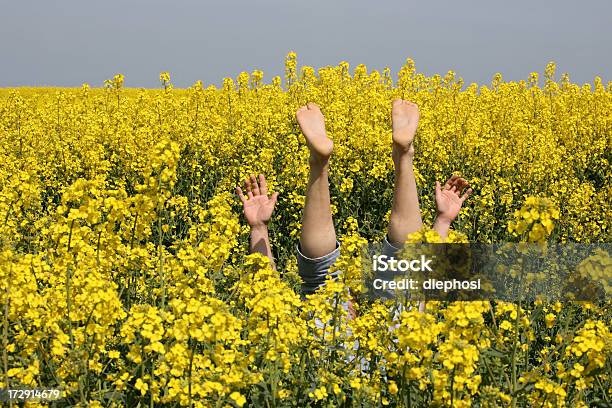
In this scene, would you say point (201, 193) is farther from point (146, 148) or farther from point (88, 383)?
point (88, 383)

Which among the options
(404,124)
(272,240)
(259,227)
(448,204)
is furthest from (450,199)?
(272,240)

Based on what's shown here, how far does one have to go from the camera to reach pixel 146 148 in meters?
6.73

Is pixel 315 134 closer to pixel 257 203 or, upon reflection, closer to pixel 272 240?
pixel 257 203

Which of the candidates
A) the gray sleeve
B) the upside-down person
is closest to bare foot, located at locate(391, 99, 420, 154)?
the upside-down person

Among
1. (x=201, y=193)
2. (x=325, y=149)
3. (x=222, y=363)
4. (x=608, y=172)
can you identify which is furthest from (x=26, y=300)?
(x=608, y=172)

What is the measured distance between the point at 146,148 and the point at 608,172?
5164 mm

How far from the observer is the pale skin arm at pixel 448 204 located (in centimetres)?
416

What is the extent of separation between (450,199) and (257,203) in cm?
133

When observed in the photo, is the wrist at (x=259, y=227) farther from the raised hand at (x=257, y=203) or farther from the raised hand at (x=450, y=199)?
the raised hand at (x=450, y=199)

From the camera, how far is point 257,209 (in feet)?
14.4

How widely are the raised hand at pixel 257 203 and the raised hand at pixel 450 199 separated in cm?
110

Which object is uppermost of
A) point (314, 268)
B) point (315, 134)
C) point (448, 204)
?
point (315, 134)

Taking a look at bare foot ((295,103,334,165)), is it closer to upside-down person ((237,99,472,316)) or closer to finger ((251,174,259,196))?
upside-down person ((237,99,472,316))

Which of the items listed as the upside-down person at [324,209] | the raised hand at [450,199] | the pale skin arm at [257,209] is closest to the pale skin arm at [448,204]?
the raised hand at [450,199]
